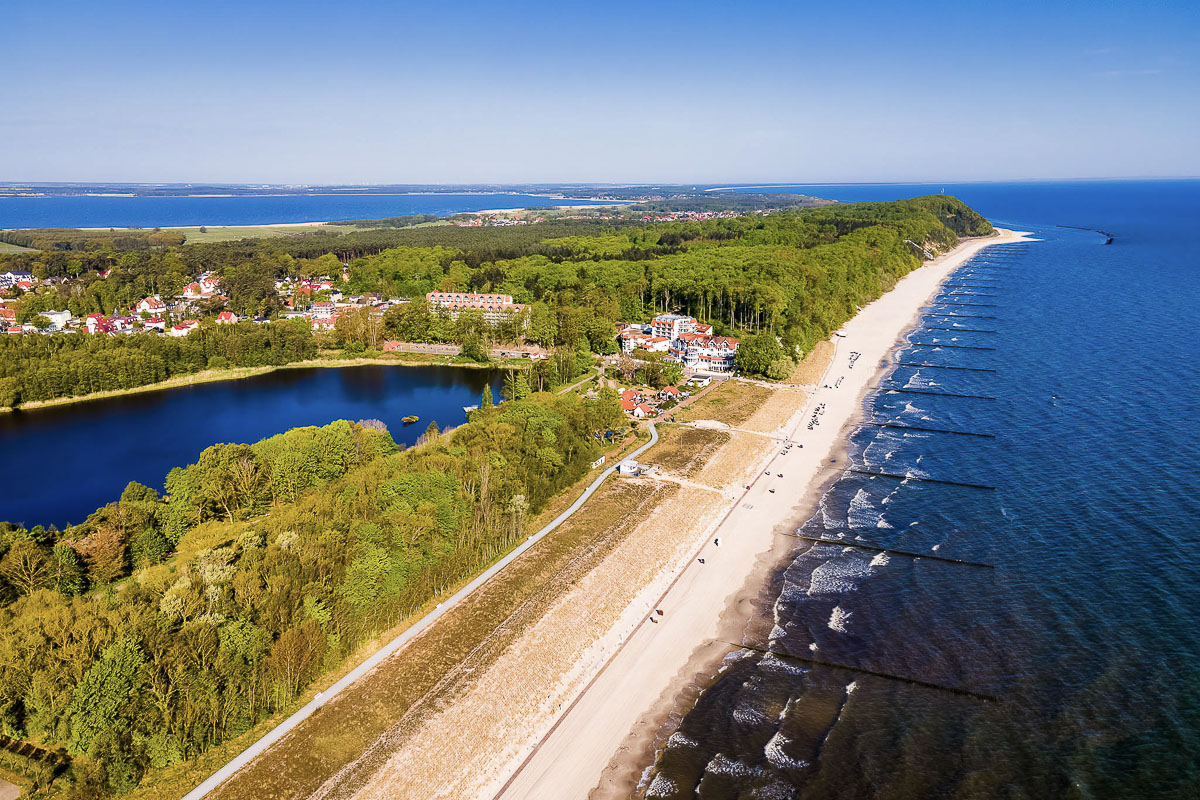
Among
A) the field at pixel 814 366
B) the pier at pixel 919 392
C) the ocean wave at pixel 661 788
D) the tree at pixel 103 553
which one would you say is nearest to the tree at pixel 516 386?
the field at pixel 814 366

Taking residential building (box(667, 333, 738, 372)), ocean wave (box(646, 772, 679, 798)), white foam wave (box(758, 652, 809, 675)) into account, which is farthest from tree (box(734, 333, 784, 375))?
ocean wave (box(646, 772, 679, 798))

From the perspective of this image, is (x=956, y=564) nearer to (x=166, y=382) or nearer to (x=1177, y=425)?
(x=1177, y=425)

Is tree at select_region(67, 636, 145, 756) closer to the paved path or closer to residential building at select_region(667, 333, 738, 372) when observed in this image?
the paved path

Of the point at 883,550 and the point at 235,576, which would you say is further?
the point at 883,550

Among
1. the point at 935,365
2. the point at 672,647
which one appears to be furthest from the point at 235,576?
the point at 935,365

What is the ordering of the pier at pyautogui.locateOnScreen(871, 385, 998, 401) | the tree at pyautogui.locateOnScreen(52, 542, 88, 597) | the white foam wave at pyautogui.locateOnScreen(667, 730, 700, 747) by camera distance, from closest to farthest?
the white foam wave at pyautogui.locateOnScreen(667, 730, 700, 747) → the tree at pyautogui.locateOnScreen(52, 542, 88, 597) → the pier at pyautogui.locateOnScreen(871, 385, 998, 401)

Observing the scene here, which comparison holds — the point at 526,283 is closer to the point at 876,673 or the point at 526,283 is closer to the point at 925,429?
the point at 925,429

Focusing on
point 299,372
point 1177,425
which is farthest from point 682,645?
point 299,372

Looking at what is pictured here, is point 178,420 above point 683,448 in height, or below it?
below
